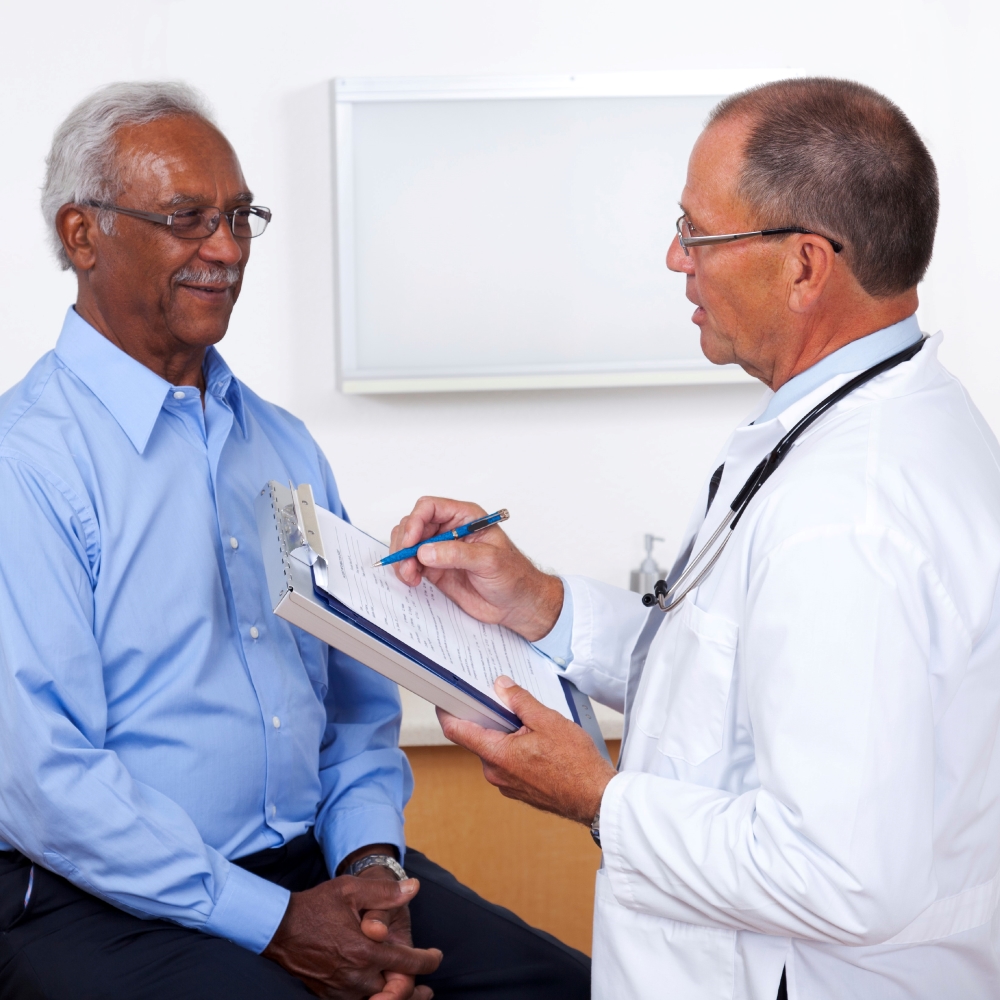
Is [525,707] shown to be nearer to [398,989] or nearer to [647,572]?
[398,989]

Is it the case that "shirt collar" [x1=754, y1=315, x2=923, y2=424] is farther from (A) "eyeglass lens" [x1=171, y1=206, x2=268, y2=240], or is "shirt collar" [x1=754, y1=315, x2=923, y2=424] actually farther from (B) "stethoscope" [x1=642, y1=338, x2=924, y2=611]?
(A) "eyeglass lens" [x1=171, y1=206, x2=268, y2=240]

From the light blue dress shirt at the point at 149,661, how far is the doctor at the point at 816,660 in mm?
305

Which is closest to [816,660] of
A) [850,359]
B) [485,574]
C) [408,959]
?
[850,359]

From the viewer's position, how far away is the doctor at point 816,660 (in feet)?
3.01

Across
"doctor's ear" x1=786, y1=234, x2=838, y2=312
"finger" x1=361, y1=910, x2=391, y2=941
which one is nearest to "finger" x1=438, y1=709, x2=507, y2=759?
"finger" x1=361, y1=910, x2=391, y2=941

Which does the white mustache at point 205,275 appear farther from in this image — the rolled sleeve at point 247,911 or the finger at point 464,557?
the rolled sleeve at point 247,911

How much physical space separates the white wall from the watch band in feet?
3.48

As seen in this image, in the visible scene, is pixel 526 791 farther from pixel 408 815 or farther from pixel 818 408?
pixel 408 815

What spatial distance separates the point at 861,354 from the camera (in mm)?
1094

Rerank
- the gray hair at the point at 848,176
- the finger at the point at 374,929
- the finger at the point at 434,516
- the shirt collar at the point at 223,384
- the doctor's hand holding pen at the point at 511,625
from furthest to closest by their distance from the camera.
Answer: the shirt collar at the point at 223,384 → the finger at the point at 434,516 → the finger at the point at 374,929 → the doctor's hand holding pen at the point at 511,625 → the gray hair at the point at 848,176

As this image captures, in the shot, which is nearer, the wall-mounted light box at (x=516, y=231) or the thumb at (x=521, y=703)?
the thumb at (x=521, y=703)

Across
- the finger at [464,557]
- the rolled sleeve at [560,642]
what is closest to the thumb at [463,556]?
the finger at [464,557]

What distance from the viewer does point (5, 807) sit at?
1172 mm

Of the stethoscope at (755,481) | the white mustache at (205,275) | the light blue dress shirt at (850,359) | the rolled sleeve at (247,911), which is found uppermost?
the white mustache at (205,275)
